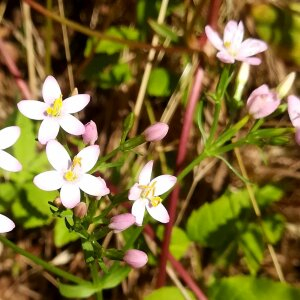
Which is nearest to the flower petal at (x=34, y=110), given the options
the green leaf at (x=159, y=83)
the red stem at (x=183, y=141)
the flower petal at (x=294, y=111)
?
the red stem at (x=183, y=141)

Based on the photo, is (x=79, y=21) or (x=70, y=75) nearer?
(x=70, y=75)

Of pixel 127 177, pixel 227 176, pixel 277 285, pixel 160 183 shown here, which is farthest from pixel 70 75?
pixel 277 285

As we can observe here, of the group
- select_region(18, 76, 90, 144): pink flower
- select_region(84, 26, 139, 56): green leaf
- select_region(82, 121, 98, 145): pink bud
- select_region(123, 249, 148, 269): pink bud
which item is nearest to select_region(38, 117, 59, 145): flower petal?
select_region(18, 76, 90, 144): pink flower

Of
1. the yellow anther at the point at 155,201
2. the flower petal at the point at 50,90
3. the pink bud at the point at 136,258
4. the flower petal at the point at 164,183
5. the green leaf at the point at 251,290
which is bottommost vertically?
the green leaf at the point at 251,290

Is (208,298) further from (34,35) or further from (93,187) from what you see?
(34,35)

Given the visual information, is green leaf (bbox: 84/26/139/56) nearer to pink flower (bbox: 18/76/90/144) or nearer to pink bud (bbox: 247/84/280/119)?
pink flower (bbox: 18/76/90/144)

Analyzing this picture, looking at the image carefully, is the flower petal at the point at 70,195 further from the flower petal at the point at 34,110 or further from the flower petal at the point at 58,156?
the flower petal at the point at 34,110
